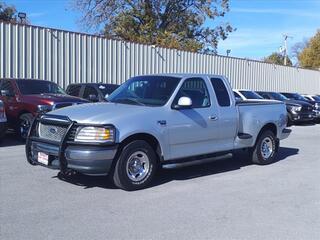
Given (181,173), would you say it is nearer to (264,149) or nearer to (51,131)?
(264,149)

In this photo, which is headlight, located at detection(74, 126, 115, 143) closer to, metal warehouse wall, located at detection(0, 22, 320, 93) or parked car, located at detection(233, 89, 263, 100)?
metal warehouse wall, located at detection(0, 22, 320, 93)

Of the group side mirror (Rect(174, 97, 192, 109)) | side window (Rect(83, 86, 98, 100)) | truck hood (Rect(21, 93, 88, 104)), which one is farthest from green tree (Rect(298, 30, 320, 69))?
side mirror (Rect(174, 97, 192, 109))

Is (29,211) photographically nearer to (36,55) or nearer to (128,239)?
(128,239)

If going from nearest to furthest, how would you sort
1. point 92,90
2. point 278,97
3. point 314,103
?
point 92,90 < point 278,97 < point 314,103

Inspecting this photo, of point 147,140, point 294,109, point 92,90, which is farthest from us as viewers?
point 294,109

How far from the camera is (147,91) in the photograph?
824 centimetres

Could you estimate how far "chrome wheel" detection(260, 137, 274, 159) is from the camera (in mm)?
10273

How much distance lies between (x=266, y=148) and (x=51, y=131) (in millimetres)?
4967

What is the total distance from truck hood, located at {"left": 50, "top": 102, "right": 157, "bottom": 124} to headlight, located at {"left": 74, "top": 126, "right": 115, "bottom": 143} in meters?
0.11

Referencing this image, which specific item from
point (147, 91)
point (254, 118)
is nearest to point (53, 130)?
point (147, 91)

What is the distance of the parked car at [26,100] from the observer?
41.3 feet

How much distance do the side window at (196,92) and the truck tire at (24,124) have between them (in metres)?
5.79

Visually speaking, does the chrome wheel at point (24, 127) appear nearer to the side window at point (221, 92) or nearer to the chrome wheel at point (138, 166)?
the side window at point (221, 92)

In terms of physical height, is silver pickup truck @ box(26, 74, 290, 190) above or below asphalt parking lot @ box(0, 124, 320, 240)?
above
